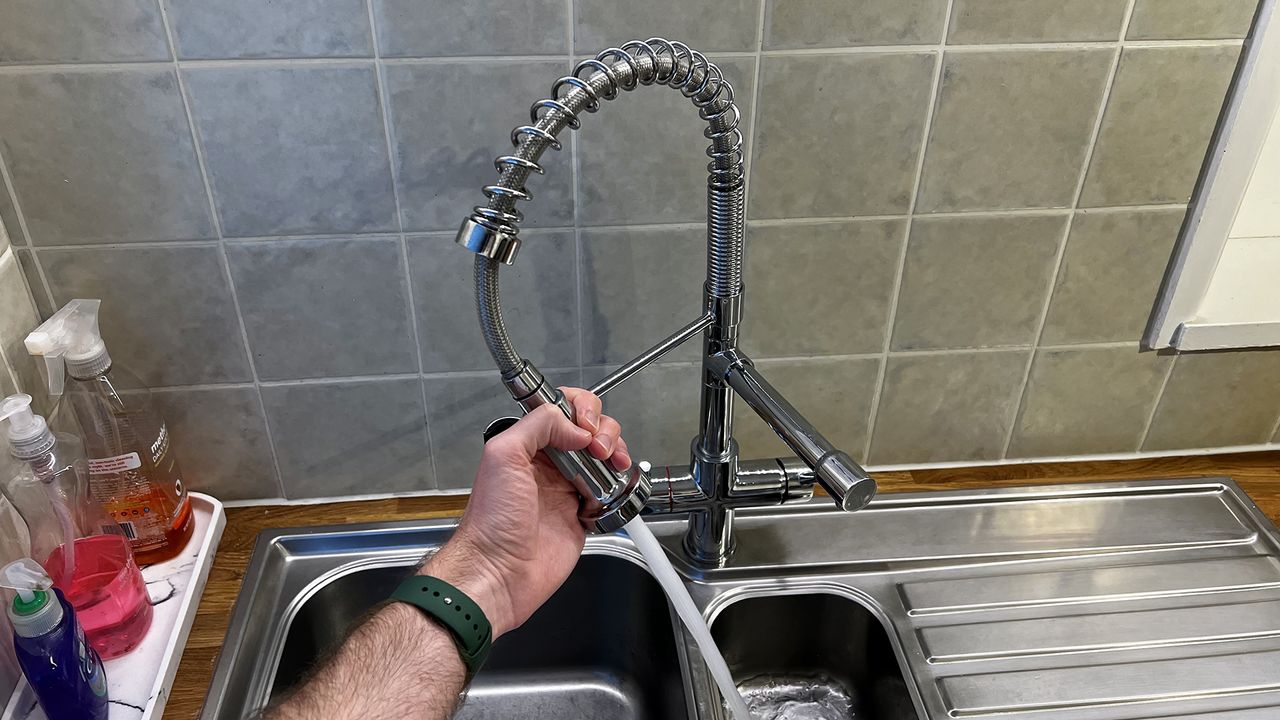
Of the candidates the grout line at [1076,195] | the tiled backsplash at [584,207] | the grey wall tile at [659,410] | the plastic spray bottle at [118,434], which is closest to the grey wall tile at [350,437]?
the tiled backsplash at [584,207]

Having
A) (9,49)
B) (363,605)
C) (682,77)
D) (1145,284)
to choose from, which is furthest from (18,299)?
(1145,284)

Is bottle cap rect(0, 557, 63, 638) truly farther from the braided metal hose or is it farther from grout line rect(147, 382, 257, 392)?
the braided metal hose

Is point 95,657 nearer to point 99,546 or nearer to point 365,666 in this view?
point 99,546

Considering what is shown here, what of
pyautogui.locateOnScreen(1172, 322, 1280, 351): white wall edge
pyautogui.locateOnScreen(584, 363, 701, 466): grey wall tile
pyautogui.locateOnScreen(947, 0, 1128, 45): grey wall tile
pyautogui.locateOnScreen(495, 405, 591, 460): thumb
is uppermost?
pyautogui.locateOnScreen(947, 0, 1128, 45): grey wall tile

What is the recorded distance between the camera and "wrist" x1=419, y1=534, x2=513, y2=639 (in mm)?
720

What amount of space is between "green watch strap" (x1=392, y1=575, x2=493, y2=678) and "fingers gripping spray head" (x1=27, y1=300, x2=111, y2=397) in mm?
368

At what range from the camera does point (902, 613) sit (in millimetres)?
894

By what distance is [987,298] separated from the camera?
948 mm

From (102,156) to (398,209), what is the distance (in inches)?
10.1

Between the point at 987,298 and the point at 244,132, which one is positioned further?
the point at 987,298

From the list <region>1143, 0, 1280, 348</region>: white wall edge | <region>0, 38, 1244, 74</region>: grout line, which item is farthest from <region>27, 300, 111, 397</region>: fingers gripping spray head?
<region>1143, 0, 1280, 348</region>: white wall edge

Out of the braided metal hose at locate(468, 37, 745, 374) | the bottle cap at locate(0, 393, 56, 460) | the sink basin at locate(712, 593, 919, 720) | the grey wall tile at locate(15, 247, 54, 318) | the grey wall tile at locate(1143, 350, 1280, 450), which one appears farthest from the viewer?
the grey wall tile at locate(1143, 350, 1280, 450)

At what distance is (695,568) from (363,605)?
1.18 ft

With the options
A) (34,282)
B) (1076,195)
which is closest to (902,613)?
(1076,195)
